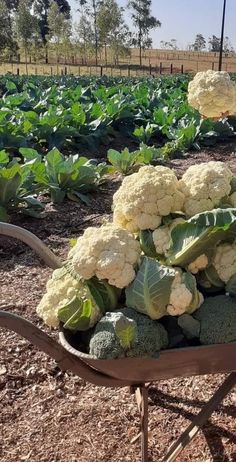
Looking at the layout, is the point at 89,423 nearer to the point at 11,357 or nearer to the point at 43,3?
the point at 11,357

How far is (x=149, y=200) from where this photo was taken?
83.9 inches

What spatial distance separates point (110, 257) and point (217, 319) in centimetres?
45

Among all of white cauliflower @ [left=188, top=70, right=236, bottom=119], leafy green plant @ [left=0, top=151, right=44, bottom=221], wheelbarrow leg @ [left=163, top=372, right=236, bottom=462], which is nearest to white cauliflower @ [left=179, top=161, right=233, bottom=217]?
wheelbarrow leg @ [left=163, top=372, right=236, bottom=462]

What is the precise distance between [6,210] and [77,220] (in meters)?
0.78

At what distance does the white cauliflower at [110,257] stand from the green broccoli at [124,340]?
155 millimetres

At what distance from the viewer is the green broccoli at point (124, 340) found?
1.84 meters

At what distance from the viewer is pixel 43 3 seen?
3654 inches

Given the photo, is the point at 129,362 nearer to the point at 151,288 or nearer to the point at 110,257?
the point at 151,288

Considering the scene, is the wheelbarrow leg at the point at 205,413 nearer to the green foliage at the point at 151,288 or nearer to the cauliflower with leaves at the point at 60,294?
the green foliage at the point at 151,288

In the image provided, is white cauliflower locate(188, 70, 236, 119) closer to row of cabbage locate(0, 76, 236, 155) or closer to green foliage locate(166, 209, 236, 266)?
green foliage locate(166, 209, 236, 266)

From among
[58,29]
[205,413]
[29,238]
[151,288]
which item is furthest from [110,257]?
[58,29]

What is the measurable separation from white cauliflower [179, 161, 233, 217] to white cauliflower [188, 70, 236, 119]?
3.89 ft

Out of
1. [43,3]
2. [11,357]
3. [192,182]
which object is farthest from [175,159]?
[43,3]

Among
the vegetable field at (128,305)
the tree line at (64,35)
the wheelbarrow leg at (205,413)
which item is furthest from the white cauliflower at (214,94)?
the tree line at (64,35)
